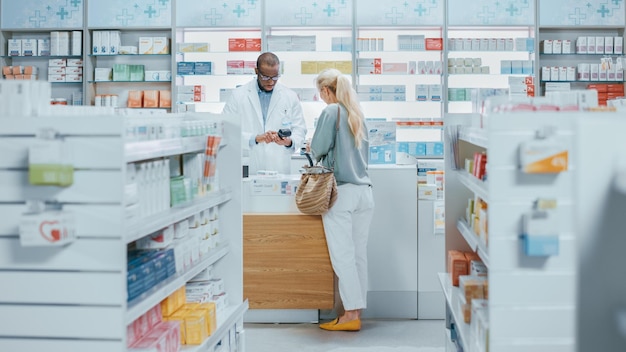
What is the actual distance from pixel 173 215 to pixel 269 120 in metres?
3.51

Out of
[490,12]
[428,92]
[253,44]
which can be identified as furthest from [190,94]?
[490,12]

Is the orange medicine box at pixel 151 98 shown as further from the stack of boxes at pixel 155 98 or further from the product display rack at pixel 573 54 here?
the product display rack at pixel 573 54

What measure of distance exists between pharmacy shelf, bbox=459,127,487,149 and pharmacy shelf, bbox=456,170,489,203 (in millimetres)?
150

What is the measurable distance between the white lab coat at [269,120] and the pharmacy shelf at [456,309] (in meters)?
2.32

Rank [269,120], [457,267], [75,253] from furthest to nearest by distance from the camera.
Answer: [269,120] < [457,267] < [75,253]

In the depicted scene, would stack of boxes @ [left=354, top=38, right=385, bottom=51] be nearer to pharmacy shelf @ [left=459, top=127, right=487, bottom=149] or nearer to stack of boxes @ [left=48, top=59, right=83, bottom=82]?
stack of boxes @ [left=48, top=59, right=83, bottom=82]

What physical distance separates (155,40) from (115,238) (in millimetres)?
6695

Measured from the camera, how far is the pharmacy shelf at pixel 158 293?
2.59 m

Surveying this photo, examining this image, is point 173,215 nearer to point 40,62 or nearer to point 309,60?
point 309,60

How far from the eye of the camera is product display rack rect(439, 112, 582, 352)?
105 inches

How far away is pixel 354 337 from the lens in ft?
17.1

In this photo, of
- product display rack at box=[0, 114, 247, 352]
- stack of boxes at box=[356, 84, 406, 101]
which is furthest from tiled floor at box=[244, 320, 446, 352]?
stack of boxes at box=[356, 84, 406, 101]

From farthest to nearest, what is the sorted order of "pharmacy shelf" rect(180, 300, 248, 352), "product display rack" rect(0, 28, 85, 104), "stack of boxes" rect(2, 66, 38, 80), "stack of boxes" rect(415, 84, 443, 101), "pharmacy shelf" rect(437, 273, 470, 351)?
"product display rack" rect(0, 28, 85, 104)
"stack of boxes" rect(2, 66, 38, 80)
"stack of boxes" rect(415, 84, 443, 101)
"pharmacy shelf" rect(437, 273, 470, 351)
"pharmacy shelf" rect(180, 300, 248, 352)

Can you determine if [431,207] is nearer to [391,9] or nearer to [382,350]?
[382,350]
